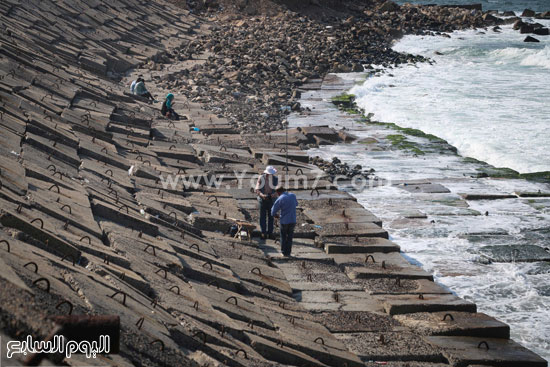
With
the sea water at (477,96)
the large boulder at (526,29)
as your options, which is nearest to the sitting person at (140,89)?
the sea water at (477,96)

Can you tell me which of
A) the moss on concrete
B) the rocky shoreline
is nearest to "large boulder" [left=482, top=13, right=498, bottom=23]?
the rocky shoreline

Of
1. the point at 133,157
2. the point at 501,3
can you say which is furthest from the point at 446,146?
the point at 501,3

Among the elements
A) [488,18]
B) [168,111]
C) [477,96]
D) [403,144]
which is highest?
[488,18]

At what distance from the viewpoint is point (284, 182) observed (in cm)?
1518

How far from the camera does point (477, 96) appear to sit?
103ft

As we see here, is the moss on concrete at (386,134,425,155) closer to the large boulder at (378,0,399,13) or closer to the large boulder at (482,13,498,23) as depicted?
the large boulder at (378,0,399,13)

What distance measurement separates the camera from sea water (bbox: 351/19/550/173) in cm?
2284

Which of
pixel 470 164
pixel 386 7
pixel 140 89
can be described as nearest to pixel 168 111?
pixel 140 89

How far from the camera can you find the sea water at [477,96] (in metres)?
22.8

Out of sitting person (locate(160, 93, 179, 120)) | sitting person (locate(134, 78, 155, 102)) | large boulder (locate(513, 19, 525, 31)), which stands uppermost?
large boulder (locate(513, 19, 525, 31))

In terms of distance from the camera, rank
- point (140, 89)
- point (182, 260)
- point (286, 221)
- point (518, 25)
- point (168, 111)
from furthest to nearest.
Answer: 1. point (518, 25)
2. point (140, 89)
3. point (168, 111)
4. point (286, 221)
5. point (182, 260)

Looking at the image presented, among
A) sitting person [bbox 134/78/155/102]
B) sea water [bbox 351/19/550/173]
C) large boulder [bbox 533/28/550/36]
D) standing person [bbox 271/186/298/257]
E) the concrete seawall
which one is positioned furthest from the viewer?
large boulder [bbox 533/28/550/36]

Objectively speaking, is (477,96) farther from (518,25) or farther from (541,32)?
(518,25)

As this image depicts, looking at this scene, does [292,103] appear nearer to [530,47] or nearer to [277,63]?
[277,63]
